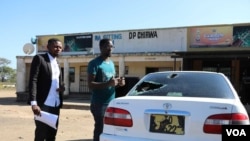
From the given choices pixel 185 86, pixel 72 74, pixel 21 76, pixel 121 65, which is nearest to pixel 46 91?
pixel 185 86

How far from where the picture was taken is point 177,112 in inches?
173

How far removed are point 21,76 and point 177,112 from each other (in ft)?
77.9

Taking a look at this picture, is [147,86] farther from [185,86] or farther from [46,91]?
[46,91]

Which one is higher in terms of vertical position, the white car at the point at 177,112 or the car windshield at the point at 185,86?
the car windshield at the point at 185,86

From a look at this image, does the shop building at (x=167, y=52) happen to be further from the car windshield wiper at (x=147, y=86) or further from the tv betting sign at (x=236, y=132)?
the tv betting sign at (x=236, y=132)

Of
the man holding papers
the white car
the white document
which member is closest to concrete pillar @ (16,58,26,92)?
the man holding papers

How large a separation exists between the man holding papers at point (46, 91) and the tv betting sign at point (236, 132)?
232 centimetres

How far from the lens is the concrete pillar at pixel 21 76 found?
26.8 meters

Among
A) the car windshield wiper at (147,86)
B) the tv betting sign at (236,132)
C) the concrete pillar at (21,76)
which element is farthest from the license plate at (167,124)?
the concrete pillar at (21,76)

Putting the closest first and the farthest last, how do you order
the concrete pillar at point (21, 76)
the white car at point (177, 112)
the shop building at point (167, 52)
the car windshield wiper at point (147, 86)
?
1. the white car at point (177, 112)
2. the car windshield wiper at point (147, 86)
3. the shop building at point (167, 52)
4. the concrete pillar at point (21, 76)

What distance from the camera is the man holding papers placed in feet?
17.5

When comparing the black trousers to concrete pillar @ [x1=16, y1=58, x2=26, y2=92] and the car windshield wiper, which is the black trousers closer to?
the car windshield wiper

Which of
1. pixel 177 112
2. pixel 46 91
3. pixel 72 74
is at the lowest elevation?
pixel 72 74

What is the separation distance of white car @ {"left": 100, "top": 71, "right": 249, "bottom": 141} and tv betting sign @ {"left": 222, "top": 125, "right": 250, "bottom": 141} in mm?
45
